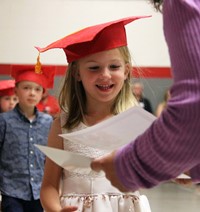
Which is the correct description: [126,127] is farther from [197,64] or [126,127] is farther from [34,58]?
[34,58]

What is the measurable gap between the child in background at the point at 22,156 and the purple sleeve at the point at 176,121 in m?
2.34

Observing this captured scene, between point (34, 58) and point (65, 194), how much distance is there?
4.80m

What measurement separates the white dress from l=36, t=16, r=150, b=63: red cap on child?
0.30 m

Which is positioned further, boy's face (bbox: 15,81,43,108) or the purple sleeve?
boy's face (bbox: 15,81,43,108)

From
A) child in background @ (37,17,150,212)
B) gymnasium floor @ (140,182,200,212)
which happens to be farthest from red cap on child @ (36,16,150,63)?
gymnasium floor @ (140,182,200,212)

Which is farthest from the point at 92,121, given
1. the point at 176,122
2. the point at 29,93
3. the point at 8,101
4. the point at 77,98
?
the point at 8,101

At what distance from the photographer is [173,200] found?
19.5ft

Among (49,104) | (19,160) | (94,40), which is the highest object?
(94,40)

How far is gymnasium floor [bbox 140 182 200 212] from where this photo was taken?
524cm

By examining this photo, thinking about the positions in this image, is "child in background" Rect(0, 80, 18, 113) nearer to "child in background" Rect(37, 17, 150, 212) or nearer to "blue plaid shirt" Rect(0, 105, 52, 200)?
"blue plaid shirt" Rect(0, 105, 52, 200)

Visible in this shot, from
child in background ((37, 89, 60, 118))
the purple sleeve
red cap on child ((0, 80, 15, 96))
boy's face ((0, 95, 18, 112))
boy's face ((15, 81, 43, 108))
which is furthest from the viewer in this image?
child in background ((37, 89, 60, 118))

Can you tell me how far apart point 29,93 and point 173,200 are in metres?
2.95

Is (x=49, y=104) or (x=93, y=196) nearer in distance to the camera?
(x=93, y=196)

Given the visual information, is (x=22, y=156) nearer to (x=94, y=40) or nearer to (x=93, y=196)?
(x=93, y=196)
